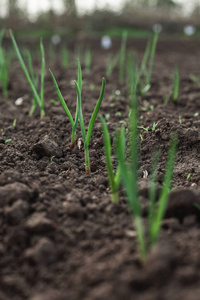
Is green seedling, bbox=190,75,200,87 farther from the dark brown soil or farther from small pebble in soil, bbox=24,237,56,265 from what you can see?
small pebble in soil, bbox=24,237,56,265

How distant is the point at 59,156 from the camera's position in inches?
59.8

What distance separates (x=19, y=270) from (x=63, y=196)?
0.32m

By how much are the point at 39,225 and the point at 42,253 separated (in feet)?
0.32

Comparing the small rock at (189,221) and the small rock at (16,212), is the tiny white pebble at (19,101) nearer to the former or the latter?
the small rock at (16,212)

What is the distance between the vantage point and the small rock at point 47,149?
1.49m

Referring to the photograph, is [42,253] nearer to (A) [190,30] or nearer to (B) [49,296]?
(B) [49,296]

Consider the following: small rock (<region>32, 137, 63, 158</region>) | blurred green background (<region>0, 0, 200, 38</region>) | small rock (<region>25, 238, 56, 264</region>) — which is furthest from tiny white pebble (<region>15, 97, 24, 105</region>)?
blurred green background (<region>0, 0, 200, 38</region>)

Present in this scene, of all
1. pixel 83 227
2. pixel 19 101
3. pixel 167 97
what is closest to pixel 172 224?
pixel 83 227

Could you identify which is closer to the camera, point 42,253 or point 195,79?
point 42,253

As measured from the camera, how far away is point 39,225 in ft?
3.16

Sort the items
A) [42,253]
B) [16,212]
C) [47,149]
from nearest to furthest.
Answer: [42,253] < [16,212] < [47,149]

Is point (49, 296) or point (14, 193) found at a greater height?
point (14, 193)

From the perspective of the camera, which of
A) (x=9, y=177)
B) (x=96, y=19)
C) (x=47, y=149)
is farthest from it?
(x=96, y=19)

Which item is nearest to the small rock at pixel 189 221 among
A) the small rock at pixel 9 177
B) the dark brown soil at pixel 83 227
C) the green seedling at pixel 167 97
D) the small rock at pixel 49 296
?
the dark brown soil at pixel 83 227
